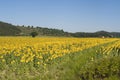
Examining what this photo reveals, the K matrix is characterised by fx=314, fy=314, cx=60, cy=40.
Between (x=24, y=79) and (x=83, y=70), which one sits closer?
(x=83, y=70)

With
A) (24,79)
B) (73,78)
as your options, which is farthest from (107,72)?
(24,79)

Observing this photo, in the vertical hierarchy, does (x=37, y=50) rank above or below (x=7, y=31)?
above

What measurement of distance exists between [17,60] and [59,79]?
15.4 feet

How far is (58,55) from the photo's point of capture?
16781 mm

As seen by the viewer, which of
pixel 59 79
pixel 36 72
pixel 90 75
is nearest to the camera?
pixel 90 75

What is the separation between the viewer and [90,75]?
31.8 feet

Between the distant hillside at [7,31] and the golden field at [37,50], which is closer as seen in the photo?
the golden field at [37,50]

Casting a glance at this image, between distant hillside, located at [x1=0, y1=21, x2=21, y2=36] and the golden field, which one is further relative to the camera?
distant hillside, located at [x1=0, y1=21, x2=21, y2=36]

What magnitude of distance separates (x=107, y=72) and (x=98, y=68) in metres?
0.30

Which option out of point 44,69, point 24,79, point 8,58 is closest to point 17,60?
point 8,58

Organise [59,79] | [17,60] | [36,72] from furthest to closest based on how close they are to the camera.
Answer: [17,60] < [36,72] < [59,79]

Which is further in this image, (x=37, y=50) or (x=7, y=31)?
(x=7, y=31)

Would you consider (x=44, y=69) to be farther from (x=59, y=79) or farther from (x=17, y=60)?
(x=59, y=79)

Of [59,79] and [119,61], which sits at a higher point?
[119,61]
